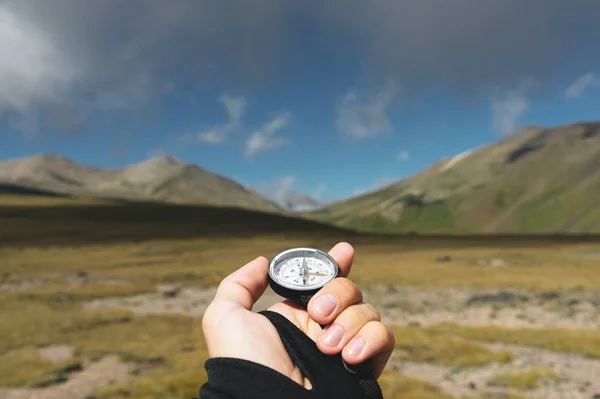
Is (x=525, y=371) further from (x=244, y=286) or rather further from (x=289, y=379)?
(x=289, y=379)

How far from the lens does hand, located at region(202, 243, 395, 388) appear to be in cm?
373

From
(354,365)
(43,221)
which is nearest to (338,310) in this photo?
(354,365)

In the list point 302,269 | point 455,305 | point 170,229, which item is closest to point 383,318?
point 455,305

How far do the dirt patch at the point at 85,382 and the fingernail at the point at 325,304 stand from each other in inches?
642

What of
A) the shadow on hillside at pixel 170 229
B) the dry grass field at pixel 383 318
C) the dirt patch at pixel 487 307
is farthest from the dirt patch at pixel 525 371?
the shadow on hillside at pixel 170 229

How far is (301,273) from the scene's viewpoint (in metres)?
4.73

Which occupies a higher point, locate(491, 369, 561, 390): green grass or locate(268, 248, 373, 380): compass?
locate(268, 248, 373, 380): compass

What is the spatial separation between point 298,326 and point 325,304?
0.72m

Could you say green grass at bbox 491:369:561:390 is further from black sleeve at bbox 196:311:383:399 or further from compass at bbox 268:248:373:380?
black sleeve at bbox 196:311:383:399

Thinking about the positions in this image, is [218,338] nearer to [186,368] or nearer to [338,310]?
[338,310]

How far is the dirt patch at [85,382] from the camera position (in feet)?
54.5

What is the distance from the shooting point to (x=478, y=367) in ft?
66.0

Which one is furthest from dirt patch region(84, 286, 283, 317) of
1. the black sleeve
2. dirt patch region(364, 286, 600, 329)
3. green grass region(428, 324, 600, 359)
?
the black sleeve

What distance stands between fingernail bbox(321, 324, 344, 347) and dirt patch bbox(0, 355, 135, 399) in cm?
1631
